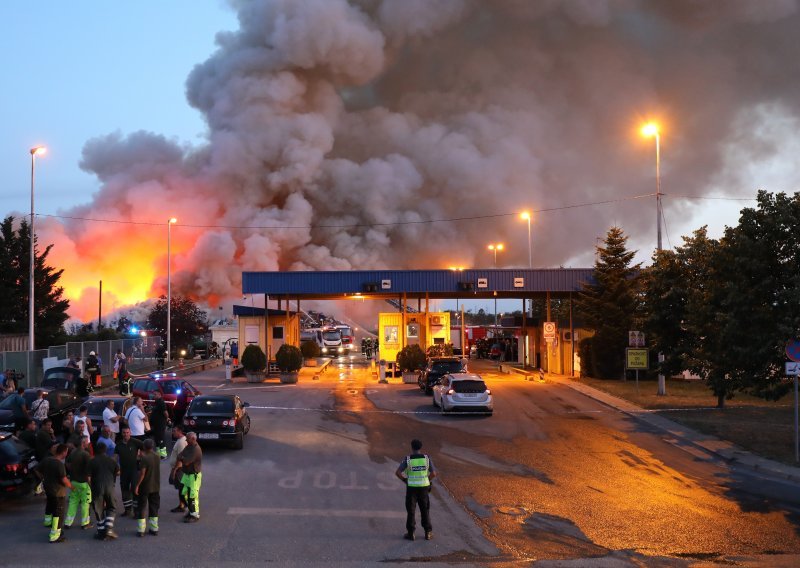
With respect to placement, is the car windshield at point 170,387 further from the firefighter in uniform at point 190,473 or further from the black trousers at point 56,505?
the black trousers at point 56,505

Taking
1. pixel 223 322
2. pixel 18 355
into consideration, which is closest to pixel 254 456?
pixel 18 355

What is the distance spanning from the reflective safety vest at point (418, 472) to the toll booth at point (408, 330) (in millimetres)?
31355

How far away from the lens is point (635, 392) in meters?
30.6

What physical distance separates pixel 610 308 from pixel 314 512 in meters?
29.6

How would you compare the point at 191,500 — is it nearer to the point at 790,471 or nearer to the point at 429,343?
the point at 790,471

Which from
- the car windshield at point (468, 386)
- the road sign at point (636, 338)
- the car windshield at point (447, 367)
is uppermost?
the road sign at point (636, 338)

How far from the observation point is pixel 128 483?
10.5 meters

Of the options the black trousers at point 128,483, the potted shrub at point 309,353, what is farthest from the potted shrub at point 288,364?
the black trousers at point 128,483

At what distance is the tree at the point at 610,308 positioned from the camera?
123 ft

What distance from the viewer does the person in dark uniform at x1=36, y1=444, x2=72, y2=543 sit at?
9469 millimetres

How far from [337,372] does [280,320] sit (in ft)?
15.9

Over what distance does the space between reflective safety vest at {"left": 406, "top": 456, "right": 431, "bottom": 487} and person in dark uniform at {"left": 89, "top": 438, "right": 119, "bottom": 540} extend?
399 cm

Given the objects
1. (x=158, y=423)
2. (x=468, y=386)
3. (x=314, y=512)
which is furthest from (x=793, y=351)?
(x=158, y=423)

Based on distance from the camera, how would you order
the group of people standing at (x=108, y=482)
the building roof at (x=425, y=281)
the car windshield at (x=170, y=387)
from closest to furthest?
1. the group of people standing at (x=108, y=482)
2. the car windshield at (x=170, y=387)
3. the building roof at (x=425, y=281)
